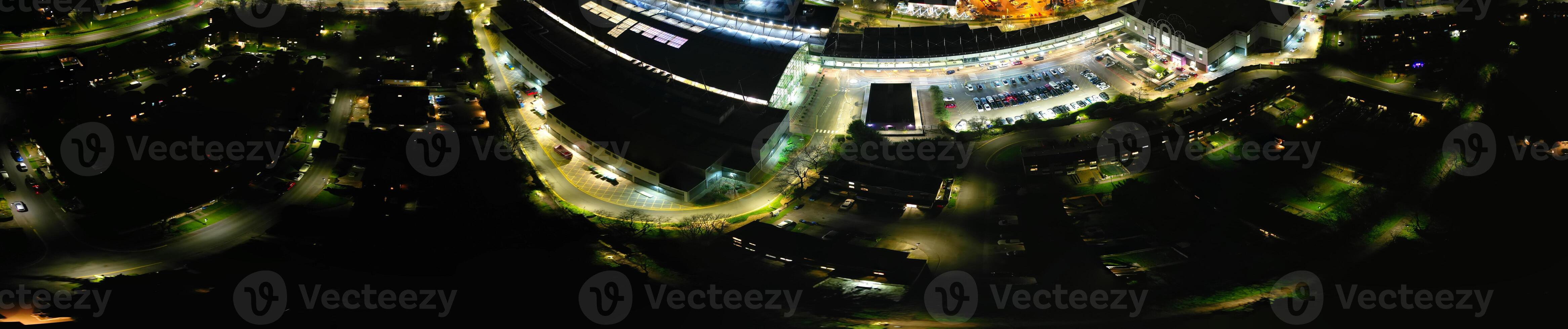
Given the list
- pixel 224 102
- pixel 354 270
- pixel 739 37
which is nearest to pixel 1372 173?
pixel 739 37

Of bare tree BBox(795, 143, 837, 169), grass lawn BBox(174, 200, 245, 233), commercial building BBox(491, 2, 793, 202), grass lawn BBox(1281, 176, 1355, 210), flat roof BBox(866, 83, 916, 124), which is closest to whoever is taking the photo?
grass lawn BBox(174, 200, 245, 233)

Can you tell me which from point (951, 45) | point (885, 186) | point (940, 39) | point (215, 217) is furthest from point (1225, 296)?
point (215, 217)

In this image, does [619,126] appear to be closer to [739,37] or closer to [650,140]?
[650,140]

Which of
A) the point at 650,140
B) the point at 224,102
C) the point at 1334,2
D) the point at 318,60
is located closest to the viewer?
the point at 650,140

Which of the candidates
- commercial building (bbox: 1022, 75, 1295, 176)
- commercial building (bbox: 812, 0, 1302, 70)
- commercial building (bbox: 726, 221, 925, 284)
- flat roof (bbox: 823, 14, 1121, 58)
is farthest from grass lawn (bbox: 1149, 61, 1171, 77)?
commercial building (bbox: 726, 221, 925, 284)

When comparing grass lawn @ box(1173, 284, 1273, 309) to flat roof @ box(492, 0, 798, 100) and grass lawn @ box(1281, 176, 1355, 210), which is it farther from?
flat roof @ box(492, 0, 798, 100)

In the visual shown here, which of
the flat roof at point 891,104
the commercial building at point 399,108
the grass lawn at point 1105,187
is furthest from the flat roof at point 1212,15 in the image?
the commercial building at point 399,108

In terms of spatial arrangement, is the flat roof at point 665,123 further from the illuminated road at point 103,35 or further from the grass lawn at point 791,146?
the illuminated road at point 103,35
